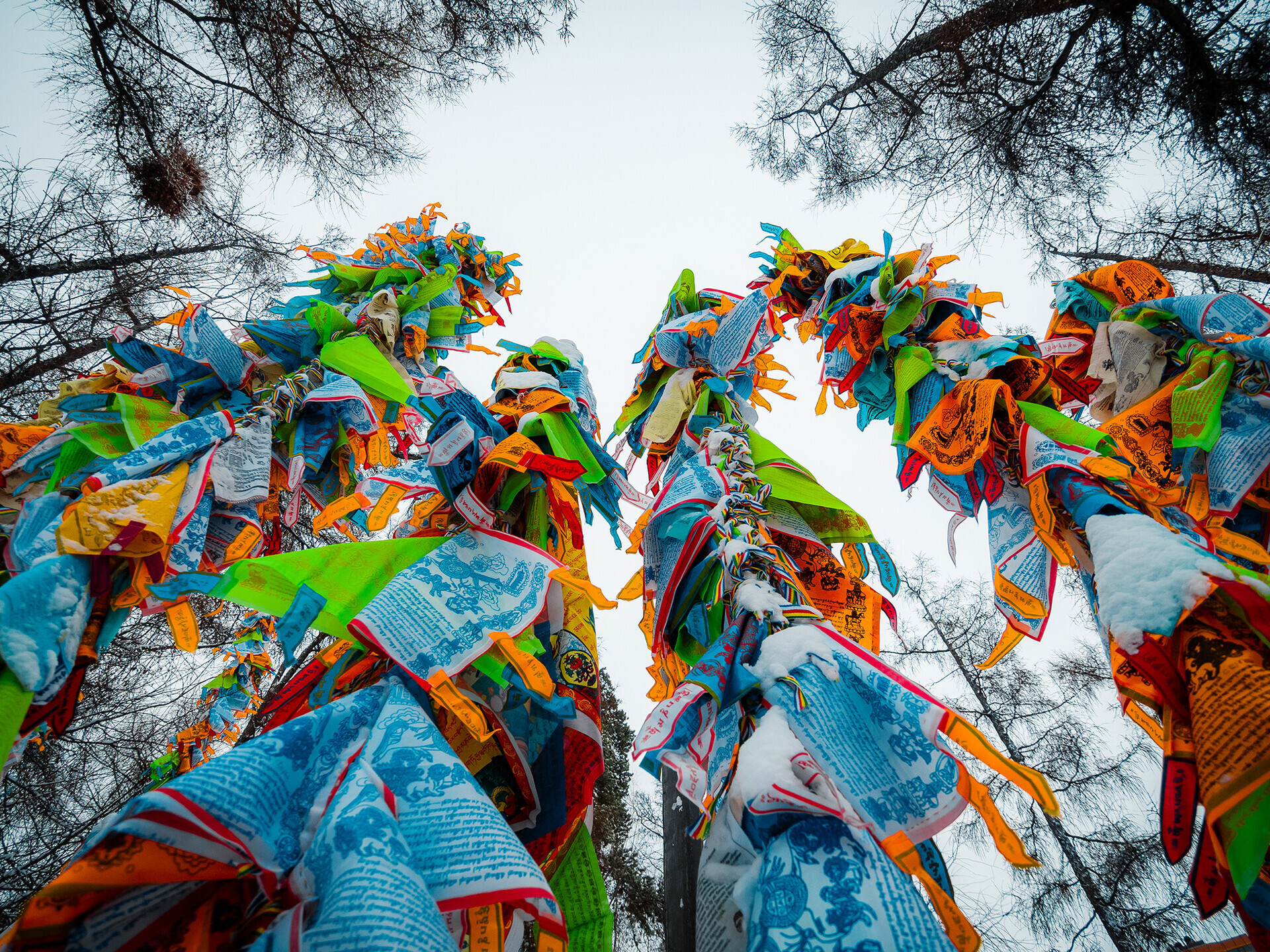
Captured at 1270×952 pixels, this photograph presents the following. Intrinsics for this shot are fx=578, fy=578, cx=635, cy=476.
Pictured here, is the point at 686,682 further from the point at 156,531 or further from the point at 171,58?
the point at 171,58

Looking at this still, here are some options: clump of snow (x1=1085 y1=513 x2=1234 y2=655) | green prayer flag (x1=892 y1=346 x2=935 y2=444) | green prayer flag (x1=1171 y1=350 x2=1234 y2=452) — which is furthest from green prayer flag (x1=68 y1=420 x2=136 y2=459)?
green prayer flag (x1=1171 y1=350 x2=1234 y2=452)

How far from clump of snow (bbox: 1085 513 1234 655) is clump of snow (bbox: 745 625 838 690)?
628mm

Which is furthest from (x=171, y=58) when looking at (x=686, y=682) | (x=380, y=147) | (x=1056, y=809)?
(x=1056, y=809)

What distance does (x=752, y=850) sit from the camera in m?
1.02

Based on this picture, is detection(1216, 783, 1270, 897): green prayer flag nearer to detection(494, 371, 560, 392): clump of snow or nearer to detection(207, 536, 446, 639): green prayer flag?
detection(207, 536, 446, 639): green prayer flag

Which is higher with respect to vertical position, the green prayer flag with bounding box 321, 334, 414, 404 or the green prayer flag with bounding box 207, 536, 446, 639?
the green prayer flag with bounding box 321, 334, 414, 404

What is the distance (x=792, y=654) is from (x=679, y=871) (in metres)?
1.41

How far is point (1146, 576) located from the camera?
1255 millimetres

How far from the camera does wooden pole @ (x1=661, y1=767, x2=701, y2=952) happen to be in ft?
6.50

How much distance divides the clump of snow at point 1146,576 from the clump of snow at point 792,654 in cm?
63

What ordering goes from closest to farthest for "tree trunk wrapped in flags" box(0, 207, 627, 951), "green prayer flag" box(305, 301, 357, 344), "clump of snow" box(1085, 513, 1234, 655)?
"tree trunk wrapped in flags" box(0, 207, 627, 951) < "clump of snow" box(1085, 513, 1234, 655) < "green prayer flag" box(305, 301, 357, 344)

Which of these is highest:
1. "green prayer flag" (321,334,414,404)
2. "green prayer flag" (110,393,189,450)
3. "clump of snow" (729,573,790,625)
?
"green prayer flag" (321,334,414,404)

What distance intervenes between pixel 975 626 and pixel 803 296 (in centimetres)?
370

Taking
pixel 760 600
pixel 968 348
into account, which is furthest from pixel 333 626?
pixel 968 348
